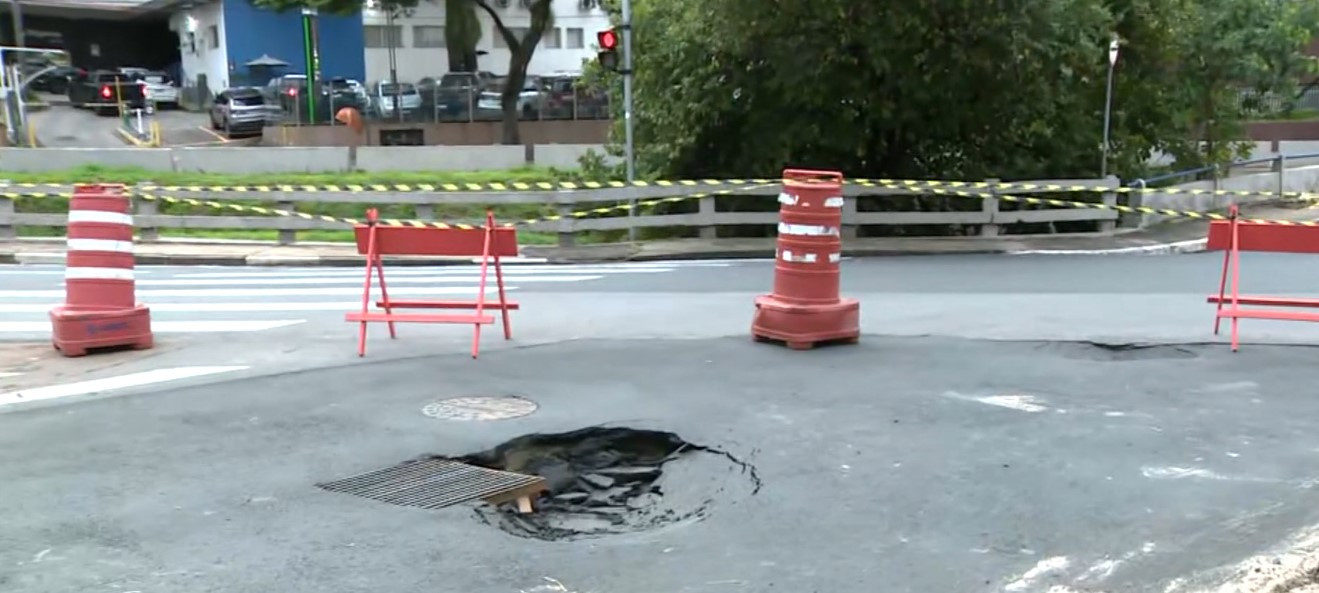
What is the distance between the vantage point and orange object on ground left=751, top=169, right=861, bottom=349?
8.52 m

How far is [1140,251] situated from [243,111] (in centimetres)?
3440

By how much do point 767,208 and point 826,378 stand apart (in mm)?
11617

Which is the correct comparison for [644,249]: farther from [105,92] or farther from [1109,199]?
[105,92]

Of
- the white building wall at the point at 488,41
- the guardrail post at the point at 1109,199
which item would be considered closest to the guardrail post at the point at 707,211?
the guardrail post at the point at 1109,199

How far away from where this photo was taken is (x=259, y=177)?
2962 centimetres

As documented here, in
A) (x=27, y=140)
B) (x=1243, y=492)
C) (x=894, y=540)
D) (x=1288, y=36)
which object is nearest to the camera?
(x=894, y=540)

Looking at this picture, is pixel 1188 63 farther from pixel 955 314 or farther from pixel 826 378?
pixel 826 378

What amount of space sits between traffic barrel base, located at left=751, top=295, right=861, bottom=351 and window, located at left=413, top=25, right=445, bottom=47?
55.0 meters

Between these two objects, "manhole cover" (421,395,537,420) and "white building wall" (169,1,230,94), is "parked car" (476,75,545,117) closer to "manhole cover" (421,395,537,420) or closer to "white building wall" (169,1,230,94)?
"white building wall" (169,1,230,94)

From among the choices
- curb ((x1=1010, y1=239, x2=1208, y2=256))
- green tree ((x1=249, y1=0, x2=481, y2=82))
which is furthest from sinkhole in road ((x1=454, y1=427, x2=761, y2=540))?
green tree ((x1=249, y1=0, x2=481, y2=82))

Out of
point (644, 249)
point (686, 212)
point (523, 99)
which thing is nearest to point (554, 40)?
point (523, 99)

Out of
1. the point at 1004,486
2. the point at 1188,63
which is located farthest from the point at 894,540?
the point at 1188,63

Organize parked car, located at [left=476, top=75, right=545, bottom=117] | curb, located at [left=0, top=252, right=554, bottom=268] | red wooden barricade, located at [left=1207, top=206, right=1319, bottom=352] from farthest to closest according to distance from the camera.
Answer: parked car, located at [left=476, top=75, right=545, bottom=117], curb, located at [left=0, top=252, right=554, bottom=268], red wooden barricade, located at [left=1207, top=206, right=1319, bottom=352]

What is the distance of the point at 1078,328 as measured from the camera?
9.53 m
